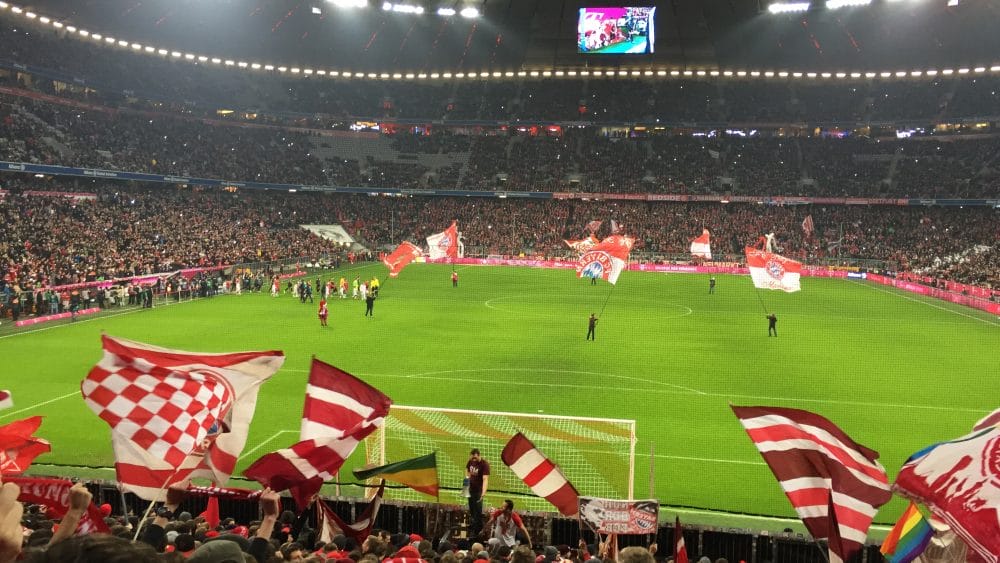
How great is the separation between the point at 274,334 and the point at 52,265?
800 inches

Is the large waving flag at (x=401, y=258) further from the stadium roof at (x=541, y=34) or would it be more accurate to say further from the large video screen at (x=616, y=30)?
the large video screen at (x=616, y=30)

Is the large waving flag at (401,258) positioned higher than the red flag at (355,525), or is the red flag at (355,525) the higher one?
the large waving flag at (401,258)

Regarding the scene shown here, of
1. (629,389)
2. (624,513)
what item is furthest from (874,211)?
(624,513)

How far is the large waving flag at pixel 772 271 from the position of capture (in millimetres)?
34531

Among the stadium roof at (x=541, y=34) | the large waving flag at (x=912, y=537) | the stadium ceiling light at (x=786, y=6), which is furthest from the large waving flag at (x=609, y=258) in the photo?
the stadium ceiling light at (x=786, y=6)

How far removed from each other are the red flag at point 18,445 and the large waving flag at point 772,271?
31707 mm

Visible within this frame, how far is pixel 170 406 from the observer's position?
23.8 ft

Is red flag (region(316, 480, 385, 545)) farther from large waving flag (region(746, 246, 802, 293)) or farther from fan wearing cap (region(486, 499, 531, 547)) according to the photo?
large waving flag (region(746, 246, 802, 293))

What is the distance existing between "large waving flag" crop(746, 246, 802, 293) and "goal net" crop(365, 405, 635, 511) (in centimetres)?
2134

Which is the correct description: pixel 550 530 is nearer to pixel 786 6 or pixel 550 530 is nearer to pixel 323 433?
pixel 323 433

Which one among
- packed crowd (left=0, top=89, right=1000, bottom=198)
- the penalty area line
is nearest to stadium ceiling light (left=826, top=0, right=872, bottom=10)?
packed crowd (left=0, top=89, right=1000, bottom=198)

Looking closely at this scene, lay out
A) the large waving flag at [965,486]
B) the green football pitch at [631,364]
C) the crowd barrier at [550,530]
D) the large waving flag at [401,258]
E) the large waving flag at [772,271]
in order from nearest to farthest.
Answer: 1. the large waving flag at [965,486]
2. the crowd barrier at [550,530]
3. the green football pitch at [631,364]
4. the large waving flag at [772,271]
5. the large waving flag at [401,258]

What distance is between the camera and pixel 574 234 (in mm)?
77438

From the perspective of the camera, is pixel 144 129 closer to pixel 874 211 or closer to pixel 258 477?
pixel 258 477
